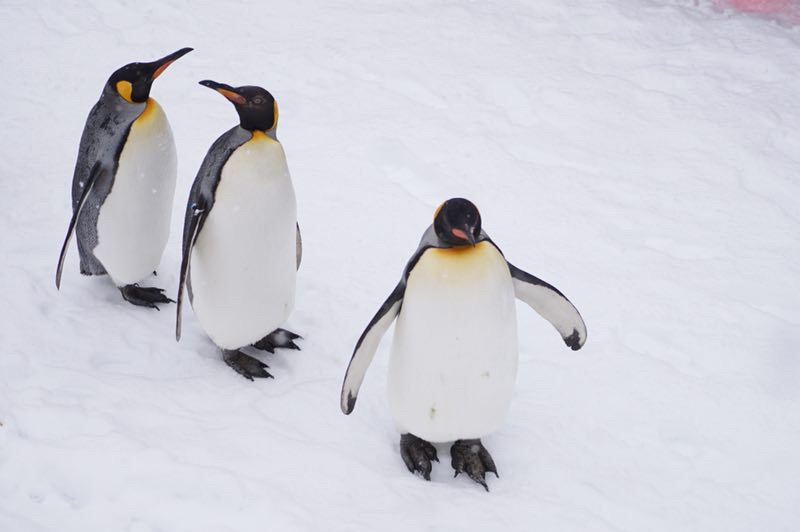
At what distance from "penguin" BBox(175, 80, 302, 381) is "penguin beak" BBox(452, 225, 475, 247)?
2.78 ft

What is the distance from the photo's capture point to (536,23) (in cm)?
608

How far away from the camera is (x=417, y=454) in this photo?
107 inches

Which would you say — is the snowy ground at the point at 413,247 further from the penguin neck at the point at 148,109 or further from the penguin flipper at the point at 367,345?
the penguin neck at the point at 148,109

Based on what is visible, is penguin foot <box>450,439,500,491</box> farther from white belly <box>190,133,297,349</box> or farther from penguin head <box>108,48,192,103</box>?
penguin head <box>108,48,192,103</box>

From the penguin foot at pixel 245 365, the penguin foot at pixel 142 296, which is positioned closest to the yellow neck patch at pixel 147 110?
the penguin foot at pixel 142 296

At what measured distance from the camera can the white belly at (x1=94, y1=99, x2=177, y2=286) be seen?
10.2 feet

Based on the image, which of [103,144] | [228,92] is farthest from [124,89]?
[228,92]

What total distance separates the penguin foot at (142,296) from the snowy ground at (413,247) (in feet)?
0.21

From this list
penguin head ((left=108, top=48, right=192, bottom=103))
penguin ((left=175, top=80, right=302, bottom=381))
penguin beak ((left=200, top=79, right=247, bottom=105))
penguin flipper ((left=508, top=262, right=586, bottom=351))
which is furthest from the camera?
penguin head ((left=108, top=48, right=192, bottom=103))

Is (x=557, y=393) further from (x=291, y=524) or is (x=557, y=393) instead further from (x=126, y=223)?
(x=126, y=223)

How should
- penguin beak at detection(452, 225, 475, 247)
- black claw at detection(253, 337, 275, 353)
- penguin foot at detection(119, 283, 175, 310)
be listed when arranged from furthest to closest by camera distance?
penguin foot at detection(119, 283, 175, 310) → black claw at detection(253, 337, 275, 353) → penguin beak at detection(452, 225, 475, 247)

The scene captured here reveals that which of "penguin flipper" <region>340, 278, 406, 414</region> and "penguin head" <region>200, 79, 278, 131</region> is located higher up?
"penguin head" <region>200, 79, 278, 131</region>

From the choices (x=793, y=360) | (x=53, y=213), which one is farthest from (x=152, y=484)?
(x=793, y=360)

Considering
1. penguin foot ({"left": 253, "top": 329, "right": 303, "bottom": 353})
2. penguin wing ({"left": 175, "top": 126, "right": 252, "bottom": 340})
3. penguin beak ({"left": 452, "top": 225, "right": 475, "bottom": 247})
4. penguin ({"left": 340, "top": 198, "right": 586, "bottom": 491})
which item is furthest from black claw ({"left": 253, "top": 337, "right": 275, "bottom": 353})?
penguin beak ({"left": 452, "top": 225, "right": 475, "bottom": 247})
